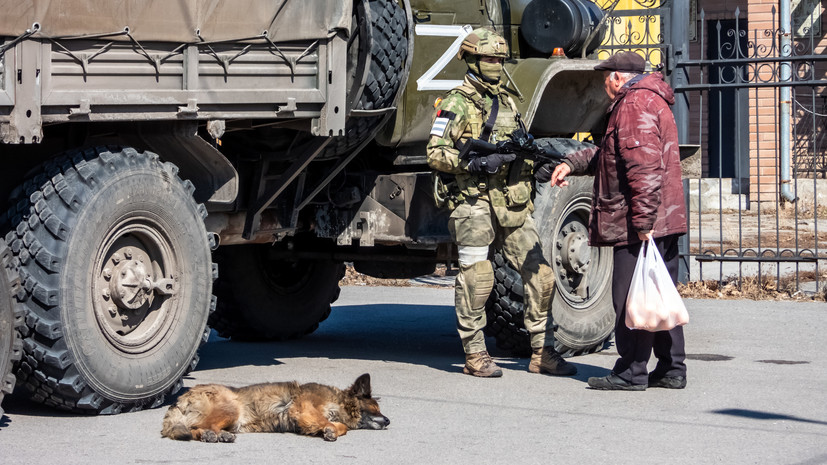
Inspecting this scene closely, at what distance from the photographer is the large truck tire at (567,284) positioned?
780cm

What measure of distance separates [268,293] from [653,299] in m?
3.14

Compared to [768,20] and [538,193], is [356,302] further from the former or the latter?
[768,20]

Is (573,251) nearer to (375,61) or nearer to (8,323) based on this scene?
(375,61)

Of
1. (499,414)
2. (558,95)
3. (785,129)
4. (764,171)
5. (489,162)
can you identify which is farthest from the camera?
(764,171)

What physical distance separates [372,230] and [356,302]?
13.0ft

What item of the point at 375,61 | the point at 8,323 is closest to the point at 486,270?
the point at 375,61

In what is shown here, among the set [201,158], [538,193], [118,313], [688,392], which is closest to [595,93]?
[538,193]

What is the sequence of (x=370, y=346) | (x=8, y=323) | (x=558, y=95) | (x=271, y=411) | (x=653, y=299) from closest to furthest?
(x=8, y=323) → (x=271, y=411) → (x=653, y=299) → (x=558, y=95) → (x=370, y=346)

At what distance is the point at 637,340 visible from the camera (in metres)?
6.79

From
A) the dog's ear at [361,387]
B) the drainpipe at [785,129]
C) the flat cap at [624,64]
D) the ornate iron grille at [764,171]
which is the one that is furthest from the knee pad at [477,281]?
the drainpipe at [785,129]

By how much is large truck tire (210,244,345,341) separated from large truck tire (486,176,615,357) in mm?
1339

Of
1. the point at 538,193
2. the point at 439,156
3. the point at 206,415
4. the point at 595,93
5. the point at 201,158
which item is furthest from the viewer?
the point at 595,93

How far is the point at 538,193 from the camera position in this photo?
25.9 ft

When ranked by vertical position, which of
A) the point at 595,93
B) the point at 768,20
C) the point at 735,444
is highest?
the point at 768,20
